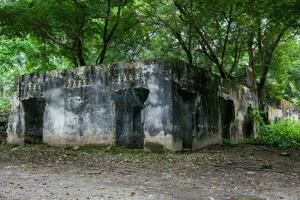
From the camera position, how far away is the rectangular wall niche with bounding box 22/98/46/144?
14.7m

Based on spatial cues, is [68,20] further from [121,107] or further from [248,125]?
[248,125]

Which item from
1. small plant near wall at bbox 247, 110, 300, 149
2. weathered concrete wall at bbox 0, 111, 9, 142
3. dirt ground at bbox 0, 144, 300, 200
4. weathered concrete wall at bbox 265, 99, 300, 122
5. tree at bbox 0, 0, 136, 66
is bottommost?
dirt ground at bbox 0, 144, 300, 200

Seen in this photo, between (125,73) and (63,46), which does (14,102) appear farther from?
(125,73)

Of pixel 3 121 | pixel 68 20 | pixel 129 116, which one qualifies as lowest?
pixel 3 121

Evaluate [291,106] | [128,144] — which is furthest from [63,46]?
[291,106]

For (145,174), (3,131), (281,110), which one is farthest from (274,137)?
(281,110)

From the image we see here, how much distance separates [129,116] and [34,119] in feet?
12.7

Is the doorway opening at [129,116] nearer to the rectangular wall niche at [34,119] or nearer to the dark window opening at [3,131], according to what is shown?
the rectangular wall niche at [34,119]

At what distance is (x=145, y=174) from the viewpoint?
962 cm

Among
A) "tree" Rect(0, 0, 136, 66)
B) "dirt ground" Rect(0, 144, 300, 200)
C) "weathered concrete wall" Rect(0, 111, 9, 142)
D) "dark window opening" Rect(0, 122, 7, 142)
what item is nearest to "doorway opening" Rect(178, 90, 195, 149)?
"dirt ground" Rect(0, 144, 300, 200)

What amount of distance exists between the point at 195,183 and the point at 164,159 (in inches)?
99.1

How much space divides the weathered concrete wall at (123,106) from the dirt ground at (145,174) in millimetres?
568

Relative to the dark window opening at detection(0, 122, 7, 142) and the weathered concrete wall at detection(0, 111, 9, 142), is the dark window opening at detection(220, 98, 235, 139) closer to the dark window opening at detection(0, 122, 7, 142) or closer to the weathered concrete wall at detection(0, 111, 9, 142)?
the dark window opening at detection(0, 122, 7, 142)

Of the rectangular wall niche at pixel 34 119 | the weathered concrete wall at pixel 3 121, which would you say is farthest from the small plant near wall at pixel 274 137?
the weathered concrete wall at pixel 3 121
